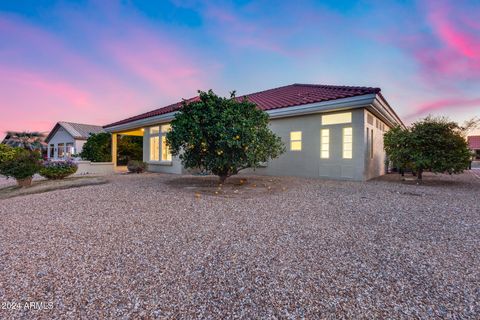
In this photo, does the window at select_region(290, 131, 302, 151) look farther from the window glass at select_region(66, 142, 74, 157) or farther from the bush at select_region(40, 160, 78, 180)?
the window glass at select_region(66, 142, 74, 157)

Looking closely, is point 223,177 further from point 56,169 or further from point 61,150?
point 61,150

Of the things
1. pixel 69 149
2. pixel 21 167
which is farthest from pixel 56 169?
pixel 69 149

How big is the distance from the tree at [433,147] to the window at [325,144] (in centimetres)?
239

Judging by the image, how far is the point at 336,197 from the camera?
5.76 metres

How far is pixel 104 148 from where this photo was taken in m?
15.8

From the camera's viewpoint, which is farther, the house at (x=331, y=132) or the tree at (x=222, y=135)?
the house at (x=331, y=132)

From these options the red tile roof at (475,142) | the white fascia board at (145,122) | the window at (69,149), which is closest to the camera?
the white fascia board at (145,122)

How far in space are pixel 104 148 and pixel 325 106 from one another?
14.8 m

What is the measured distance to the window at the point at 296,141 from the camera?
10.0 m

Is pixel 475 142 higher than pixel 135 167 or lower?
higher

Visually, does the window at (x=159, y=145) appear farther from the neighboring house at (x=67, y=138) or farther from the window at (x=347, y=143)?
the neighboring house at (x=67, y=138)

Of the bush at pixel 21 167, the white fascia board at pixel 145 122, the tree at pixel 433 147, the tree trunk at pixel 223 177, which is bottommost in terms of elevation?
the tree trunk at pixel 223 177

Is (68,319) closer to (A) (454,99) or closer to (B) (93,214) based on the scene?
(B) (93,214)

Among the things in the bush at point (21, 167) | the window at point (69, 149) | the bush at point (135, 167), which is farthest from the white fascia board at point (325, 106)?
Result: the window at point (69, 149)
